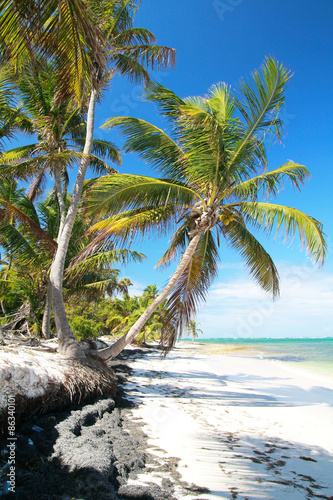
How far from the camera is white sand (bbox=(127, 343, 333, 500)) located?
2920mm

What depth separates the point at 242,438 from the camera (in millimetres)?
4352

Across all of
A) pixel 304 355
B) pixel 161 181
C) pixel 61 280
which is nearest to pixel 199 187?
pixel 161 181

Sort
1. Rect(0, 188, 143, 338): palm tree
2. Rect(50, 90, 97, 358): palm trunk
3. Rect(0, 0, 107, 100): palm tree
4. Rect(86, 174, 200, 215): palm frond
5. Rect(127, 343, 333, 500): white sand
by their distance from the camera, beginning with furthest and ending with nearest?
Rect(0, 188, 143, 338): palm tree < Rect(86, 174, 200, 215): palm frond < Rect(50, 90, 97, 358): palm trunk < Rect(127, 343, 333, 500): white sand < Rect(0, 0, 107, 100): palm tree

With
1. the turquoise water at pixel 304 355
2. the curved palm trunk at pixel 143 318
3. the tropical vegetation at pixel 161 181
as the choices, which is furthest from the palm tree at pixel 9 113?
the turquoise water at pixel 304 355

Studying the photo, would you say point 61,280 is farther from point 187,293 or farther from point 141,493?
point 141,493

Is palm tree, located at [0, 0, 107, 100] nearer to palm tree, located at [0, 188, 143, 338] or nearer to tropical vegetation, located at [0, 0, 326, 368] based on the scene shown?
tropical vegetation, located at [0, 0, 326, 368]

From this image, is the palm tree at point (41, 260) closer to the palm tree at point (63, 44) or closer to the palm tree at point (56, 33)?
the palm tree at point (63, 44)

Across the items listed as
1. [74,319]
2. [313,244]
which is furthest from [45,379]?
[74,319]

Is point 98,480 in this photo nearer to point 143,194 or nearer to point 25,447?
point 25,447

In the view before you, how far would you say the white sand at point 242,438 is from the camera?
292cm

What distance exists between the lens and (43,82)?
727cm

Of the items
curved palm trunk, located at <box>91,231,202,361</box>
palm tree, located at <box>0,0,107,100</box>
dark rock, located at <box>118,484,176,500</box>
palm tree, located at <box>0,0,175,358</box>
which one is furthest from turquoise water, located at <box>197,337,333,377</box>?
palm tree, located at <box>0,0,107,100</box>

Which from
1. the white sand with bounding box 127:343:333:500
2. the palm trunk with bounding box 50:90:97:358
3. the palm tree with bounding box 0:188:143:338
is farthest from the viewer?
the palm tree with bounding box 0:188:143:338

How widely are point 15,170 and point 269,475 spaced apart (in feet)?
26.1
